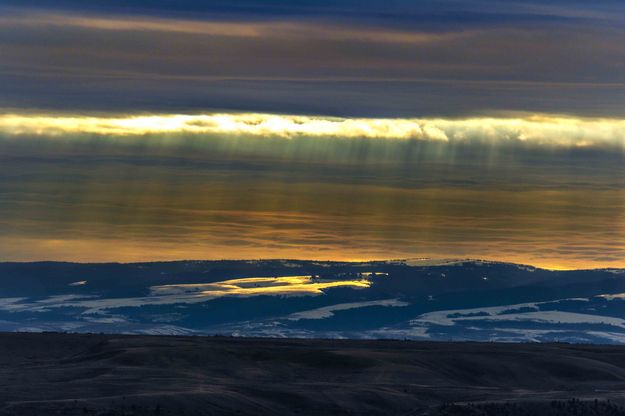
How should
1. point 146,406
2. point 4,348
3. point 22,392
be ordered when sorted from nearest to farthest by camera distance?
point 146,406 → point 22,392 → point 4,348

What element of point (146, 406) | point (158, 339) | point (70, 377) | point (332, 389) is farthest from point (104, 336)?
point (146, 406)

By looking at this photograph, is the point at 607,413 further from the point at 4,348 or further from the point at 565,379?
the point at 4,348

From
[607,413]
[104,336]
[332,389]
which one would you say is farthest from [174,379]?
[104,336]

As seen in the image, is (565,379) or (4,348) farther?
(4,348)

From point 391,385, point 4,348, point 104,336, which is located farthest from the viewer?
point 104,336

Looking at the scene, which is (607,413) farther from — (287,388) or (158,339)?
(158,339)

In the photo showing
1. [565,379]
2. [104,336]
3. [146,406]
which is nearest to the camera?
[146,406]
